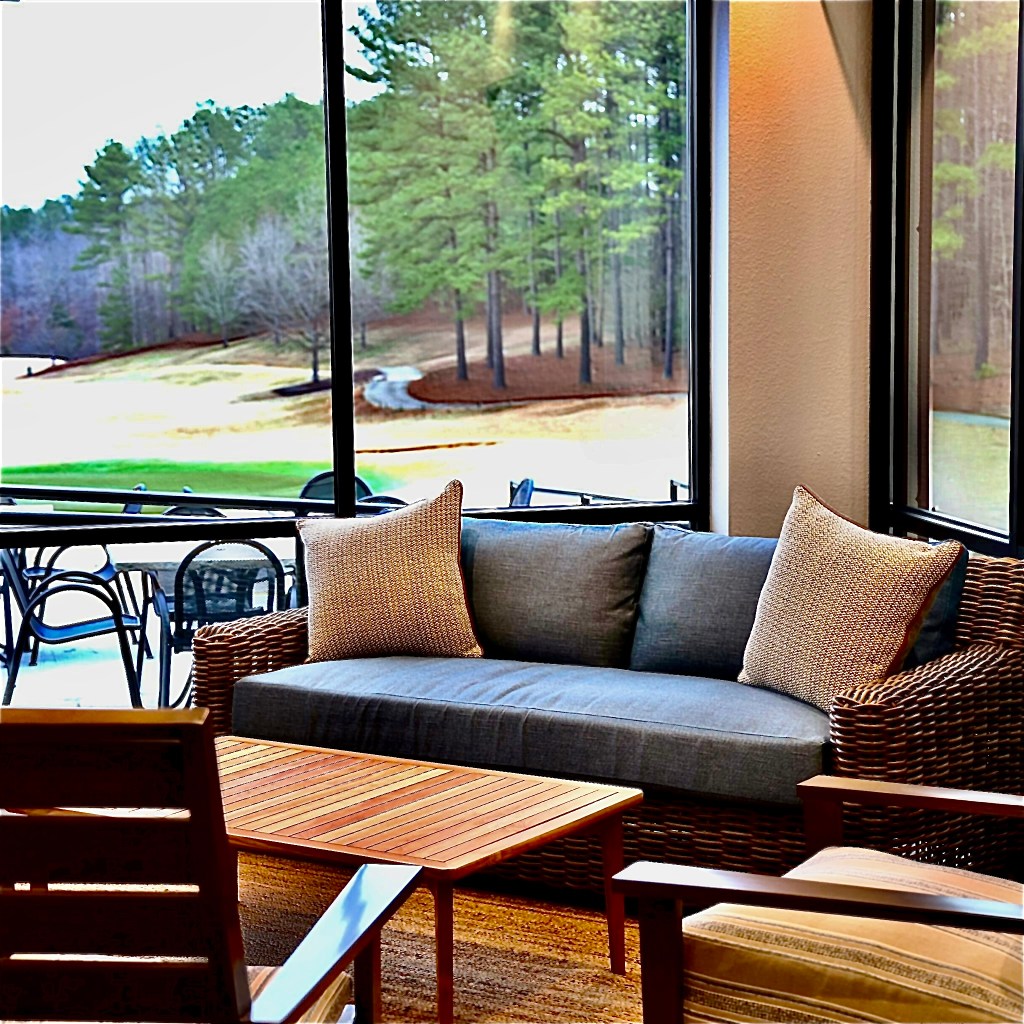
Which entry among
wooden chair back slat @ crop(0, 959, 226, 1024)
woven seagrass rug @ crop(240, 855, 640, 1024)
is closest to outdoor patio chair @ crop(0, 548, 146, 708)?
woven seagrass rug @ crop(240, 855, 640, 1024)

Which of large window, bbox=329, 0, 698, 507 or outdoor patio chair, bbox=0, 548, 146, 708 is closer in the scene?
outdoor patio chair, bbox=0, 548, 146, 708

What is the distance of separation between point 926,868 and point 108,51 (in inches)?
138

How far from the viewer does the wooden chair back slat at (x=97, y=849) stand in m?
1.64

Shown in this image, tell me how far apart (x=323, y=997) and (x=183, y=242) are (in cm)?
307

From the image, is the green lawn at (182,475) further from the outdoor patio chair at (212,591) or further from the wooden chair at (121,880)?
the wooden chair at (121,880)

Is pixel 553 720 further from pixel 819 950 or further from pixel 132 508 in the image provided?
pixel 132 508

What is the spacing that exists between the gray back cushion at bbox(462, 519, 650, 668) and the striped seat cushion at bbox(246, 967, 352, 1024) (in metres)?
1.89

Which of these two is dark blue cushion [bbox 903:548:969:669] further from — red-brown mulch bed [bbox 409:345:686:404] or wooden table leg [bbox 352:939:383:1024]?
wooden table leg [bbox 352:939:383:1024]

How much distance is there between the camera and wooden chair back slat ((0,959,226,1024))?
5.49ft

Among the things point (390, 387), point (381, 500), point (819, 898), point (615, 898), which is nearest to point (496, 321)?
point (390, 387)

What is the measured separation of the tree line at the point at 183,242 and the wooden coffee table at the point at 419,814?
1768 millimetres

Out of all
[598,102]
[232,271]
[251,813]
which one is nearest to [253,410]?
[232,271]

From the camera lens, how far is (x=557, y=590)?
3908 millimetres

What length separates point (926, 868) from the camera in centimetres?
234
